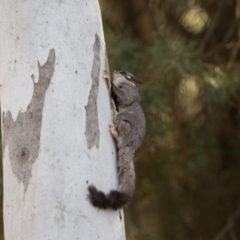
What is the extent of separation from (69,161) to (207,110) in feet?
10.7

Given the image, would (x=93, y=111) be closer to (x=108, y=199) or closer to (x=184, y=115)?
(x=108, y=199)

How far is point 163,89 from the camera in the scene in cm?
523

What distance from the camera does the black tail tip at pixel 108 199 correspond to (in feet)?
8.50

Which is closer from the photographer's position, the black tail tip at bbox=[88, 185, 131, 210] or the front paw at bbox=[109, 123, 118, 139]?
the black tail tip at bbox=[88, 185, 131, 210]

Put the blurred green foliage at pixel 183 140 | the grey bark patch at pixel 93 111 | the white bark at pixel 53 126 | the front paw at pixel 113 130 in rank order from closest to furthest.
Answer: the white bark at pixel 53 126
the grey bark patch at pixel 93 111
the front paw at pixel 113 130
the blurred green foliage at pixel 183 140

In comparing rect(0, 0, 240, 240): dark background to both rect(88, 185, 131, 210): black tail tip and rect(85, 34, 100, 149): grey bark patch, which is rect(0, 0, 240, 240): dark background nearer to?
rect(85, 34, 100, 149): grey bark patch

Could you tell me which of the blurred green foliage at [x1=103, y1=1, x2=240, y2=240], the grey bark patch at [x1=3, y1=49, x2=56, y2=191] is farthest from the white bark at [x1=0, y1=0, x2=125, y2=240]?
the blurred green foliage at [x1=103, y1=1, x2=240, y2=240]

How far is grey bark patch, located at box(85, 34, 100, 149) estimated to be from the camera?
2670 millimetres

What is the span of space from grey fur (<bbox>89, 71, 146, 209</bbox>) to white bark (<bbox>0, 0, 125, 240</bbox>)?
5cm

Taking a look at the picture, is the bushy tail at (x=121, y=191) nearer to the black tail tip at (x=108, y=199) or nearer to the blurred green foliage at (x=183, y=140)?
the black tail tip at (x=108, y=199)

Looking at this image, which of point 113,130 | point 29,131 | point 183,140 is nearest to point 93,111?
point 113,130

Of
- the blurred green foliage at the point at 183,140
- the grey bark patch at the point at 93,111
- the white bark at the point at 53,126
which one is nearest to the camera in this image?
the white bark at the point at 53,126

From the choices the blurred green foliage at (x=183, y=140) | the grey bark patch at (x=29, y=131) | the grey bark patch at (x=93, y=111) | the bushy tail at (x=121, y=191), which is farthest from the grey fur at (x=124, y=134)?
the blurred green foliage at (x=183, y=140)

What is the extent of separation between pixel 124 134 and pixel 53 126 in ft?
1.42
